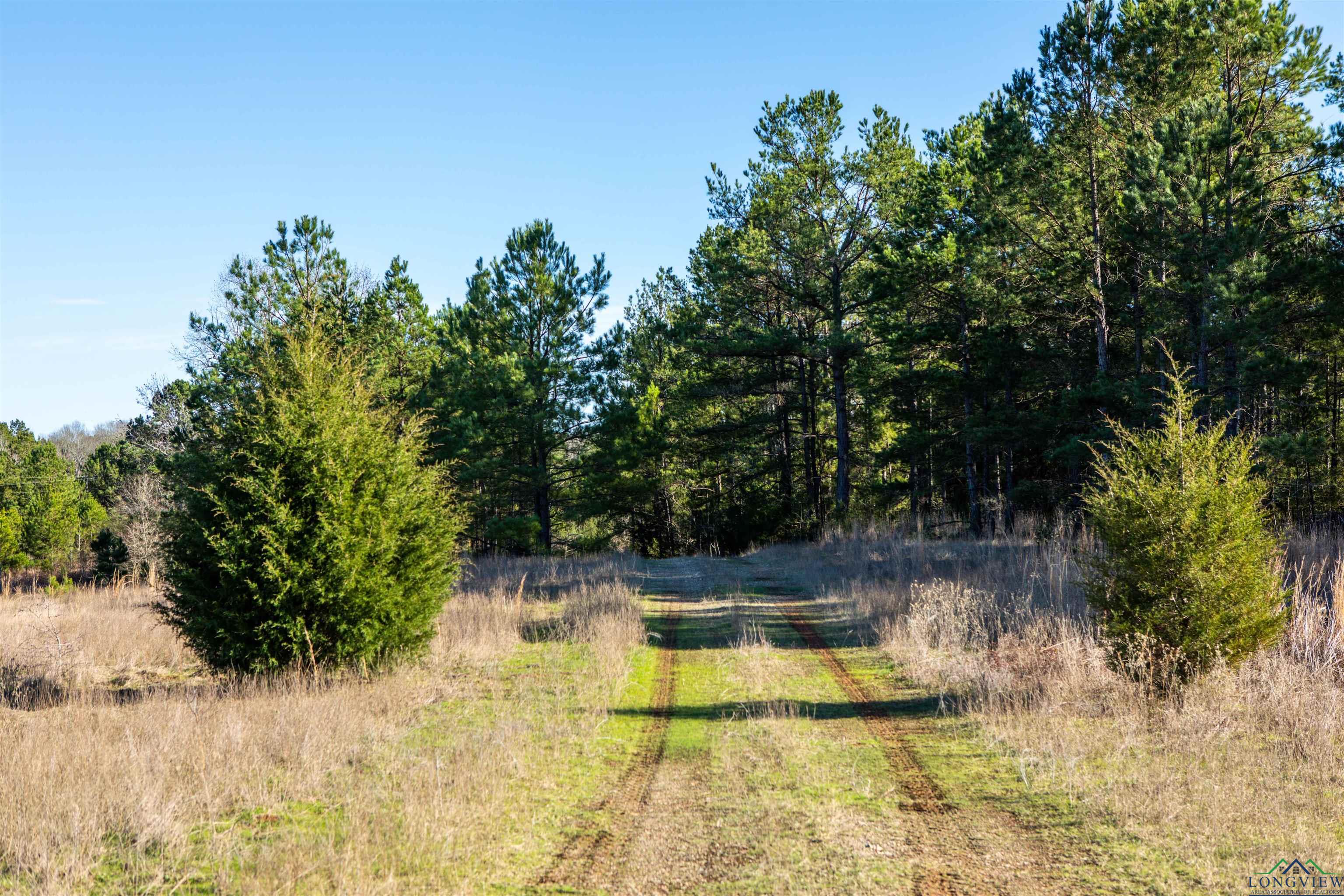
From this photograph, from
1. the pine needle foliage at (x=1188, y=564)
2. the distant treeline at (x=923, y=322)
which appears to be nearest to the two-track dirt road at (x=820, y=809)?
the pine needle foliage at (x=1188, y=564)

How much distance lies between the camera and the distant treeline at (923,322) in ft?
56.6

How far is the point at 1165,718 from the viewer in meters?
7.20

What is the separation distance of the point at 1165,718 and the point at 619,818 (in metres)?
5.02

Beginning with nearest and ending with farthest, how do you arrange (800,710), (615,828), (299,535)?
(615,828) < (800,710) < (299,535)

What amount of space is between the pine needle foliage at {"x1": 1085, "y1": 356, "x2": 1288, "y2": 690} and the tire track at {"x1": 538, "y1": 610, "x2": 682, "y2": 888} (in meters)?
4.78

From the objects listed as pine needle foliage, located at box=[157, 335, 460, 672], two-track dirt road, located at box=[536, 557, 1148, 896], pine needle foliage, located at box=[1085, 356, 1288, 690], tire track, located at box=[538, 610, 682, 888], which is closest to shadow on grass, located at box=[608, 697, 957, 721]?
two-track dirt road, located at box=[536, 557, 1148, 896]

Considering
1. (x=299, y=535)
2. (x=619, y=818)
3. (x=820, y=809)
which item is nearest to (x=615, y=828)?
(x=619, y=818)

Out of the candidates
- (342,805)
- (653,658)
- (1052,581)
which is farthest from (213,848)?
(1052,581)

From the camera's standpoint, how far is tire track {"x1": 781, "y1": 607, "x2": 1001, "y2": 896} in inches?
180

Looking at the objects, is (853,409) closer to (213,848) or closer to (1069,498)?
(1069,498)

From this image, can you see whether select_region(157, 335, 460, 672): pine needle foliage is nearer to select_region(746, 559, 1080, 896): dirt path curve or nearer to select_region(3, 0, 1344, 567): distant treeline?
select_region(3, 0, 1344, 567): distant treeline

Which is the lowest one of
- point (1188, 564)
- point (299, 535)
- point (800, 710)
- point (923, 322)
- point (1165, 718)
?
point (800, 710)

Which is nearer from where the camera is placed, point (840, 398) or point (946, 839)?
point (946, 839)

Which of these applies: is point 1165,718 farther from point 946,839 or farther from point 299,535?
point 299,535
